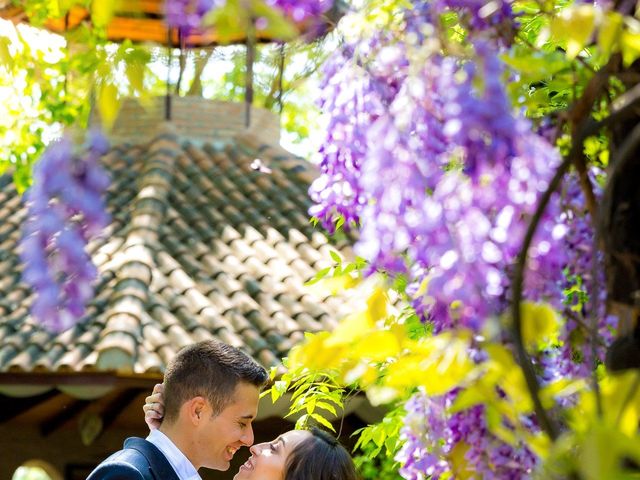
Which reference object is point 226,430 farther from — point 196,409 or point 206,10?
point 206,10

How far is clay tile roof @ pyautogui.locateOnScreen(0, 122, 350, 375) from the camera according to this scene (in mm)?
7152

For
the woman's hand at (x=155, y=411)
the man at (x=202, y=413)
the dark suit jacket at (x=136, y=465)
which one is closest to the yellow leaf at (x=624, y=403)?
the dark suit jacket at (x=136, y=465)

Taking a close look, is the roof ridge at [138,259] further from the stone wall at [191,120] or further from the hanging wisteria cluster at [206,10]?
the hanging wisteria cluster at [206,10]

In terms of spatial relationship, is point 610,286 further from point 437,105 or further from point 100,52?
point 100,52

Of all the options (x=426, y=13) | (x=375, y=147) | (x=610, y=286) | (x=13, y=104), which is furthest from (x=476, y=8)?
(x=13, y=104)

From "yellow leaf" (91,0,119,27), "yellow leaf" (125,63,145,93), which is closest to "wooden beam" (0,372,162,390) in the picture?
"yellow leaf" (125,63,145,93)

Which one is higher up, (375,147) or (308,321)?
(375,147)

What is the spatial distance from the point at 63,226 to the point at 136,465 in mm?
1374

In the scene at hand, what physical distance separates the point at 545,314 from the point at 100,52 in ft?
2.28

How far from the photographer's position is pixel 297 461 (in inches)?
141

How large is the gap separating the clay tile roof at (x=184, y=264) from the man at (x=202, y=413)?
275cm

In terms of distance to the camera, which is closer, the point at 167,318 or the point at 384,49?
the point at 384,49

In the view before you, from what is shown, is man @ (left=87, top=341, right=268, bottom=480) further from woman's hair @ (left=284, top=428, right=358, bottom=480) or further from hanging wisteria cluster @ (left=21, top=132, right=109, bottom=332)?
hanging wisteria cluster @ (left=21, top=132, right=109, bottom=332)

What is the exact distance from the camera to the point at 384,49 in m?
1.74
